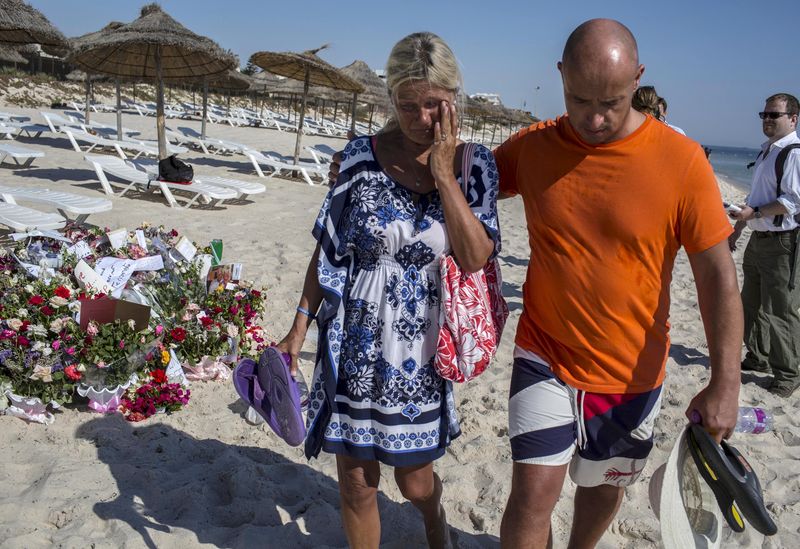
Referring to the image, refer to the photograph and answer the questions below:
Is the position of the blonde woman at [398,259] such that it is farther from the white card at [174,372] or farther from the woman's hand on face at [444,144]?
the white card at [174,372]

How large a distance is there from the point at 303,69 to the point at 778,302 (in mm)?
12463

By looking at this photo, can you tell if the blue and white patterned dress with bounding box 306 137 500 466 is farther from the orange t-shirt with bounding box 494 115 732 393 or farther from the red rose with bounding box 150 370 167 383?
→ the red rose with bounding box 150 370 167 383

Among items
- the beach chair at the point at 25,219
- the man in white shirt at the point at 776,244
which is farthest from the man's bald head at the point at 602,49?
the beach chair at the point at 25,219

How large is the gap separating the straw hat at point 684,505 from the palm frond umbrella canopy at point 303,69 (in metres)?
12.7

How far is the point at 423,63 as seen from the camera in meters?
1.77

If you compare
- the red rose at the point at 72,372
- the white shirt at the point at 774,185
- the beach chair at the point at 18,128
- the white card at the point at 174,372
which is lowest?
the beach chair at the point at 18,128

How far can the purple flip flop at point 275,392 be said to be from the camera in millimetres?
1968

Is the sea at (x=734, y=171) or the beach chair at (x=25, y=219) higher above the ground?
the sea at (x=734, y=171)

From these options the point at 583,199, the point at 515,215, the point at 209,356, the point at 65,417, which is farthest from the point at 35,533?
the point at 515,215

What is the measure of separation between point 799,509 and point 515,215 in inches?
363

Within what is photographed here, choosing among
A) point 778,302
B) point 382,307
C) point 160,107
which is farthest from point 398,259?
point 160,107

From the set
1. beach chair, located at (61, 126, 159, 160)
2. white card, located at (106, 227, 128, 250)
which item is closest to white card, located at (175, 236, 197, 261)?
white card, located at (106, 227, 128, 250)

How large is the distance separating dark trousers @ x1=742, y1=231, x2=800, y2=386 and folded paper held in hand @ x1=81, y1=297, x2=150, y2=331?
3.87m

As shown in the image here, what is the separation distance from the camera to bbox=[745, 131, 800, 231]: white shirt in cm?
404
